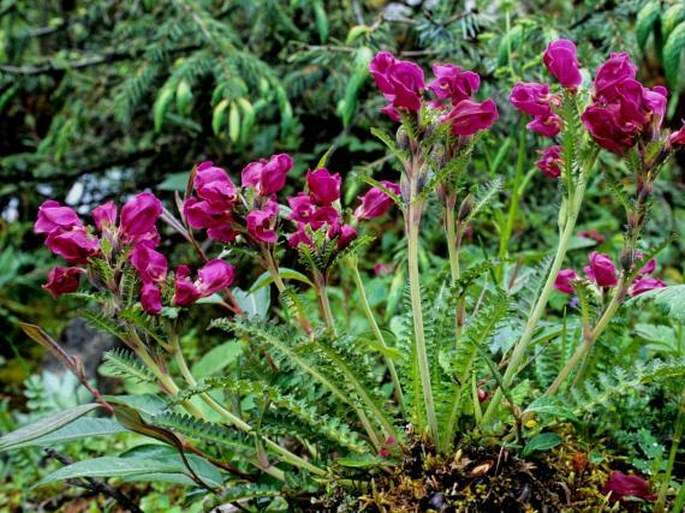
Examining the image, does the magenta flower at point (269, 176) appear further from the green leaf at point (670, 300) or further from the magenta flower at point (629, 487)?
the magenta flower at point (629, 487)

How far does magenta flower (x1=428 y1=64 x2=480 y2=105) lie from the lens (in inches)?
33.3

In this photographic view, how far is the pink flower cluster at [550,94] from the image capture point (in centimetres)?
84

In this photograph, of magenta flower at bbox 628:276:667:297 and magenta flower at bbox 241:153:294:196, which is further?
magenta flower at bbox 628:276:667:297

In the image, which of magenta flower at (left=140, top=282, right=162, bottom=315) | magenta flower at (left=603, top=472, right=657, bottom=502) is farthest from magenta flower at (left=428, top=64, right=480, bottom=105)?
magenta flower at (left=603, top=472, right=657, bottom=502)

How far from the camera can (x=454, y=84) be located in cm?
85

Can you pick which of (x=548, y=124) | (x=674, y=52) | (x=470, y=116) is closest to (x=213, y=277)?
(x=470, y=116)

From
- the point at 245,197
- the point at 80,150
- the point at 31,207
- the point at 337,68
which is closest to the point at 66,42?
the point at 80,150

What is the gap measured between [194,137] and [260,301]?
5.15 feet

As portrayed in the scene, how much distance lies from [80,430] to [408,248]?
1.81ft

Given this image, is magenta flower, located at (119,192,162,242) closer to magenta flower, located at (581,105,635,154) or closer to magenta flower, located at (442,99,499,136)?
magenta flower, located at (442,99,499,136)

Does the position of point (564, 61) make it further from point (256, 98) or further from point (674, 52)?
point (256, 98)

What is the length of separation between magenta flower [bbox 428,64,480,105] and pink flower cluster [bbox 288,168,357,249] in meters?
0.18

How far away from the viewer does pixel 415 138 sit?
80 cm

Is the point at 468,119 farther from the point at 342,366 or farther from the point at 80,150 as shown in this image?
the point at 80,150
